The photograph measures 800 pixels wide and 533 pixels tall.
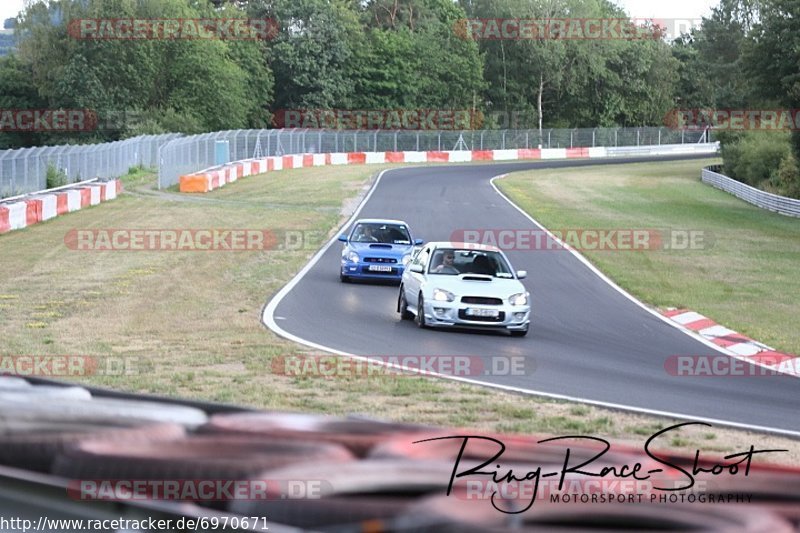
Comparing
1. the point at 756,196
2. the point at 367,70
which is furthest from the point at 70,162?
the point at 367,70

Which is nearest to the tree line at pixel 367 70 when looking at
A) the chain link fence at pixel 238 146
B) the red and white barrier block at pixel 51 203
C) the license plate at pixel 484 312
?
the chain link fence at pixel 238 146

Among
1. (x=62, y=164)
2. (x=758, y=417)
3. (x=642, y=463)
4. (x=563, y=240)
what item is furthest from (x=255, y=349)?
(x=62, y=164)

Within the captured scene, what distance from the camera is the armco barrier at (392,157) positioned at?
174 feet

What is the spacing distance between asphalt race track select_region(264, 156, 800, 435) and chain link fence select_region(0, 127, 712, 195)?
15.5m

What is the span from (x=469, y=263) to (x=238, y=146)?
48705 millimetres

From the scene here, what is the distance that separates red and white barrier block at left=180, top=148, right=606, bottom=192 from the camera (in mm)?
52094

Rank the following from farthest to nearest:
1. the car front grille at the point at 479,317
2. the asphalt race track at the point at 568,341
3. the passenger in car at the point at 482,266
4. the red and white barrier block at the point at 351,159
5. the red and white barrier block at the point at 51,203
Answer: the red and white barrier block at the point at 351,159 < the red and white barrier block at the point at 51,203 < the passenger in car at the point at 482,266 < the car front grille at the point at 479,317 < the asphalt race track at the point at 568,341

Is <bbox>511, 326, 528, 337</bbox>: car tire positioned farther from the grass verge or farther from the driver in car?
the grass verge

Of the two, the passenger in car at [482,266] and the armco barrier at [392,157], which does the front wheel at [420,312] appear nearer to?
the passenger in car at [482,266]

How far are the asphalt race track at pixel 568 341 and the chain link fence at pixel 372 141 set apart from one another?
88.1ft

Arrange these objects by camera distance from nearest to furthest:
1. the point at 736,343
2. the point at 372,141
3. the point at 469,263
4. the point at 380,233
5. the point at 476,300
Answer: the point at 736,343 < the point at 476,300 < the point at 469,263 < the point at 380,233 < the point at 372,141

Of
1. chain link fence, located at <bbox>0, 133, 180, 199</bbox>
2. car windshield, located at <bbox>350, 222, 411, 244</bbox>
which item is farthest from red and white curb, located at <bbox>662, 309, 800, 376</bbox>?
chain link fence, located at <bbox>0, 133, 180, 199</bbox>

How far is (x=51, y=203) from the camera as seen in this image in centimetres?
3700

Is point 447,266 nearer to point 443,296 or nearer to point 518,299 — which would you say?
point 443,296
